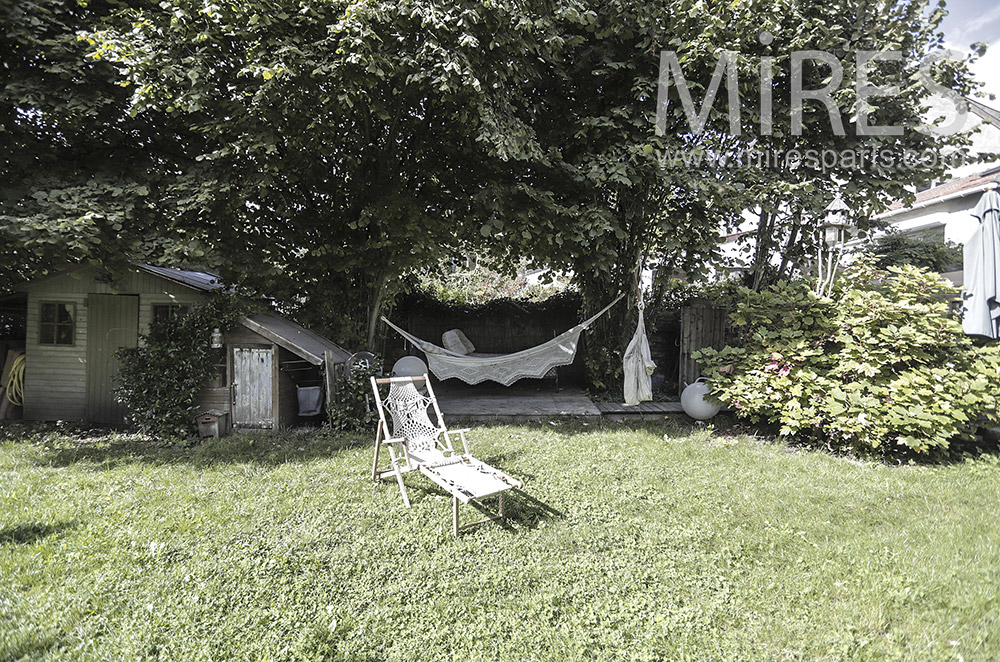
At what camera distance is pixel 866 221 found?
738 cm

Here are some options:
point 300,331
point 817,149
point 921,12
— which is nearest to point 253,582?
point 300,331

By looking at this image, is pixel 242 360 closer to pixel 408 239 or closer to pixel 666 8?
pixel 408 239

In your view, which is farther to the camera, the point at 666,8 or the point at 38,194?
the point at 666,8

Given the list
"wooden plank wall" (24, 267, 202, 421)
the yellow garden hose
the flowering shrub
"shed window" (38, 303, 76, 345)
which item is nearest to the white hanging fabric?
the flowering shrub

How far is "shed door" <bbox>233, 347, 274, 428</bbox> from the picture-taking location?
20.2ft

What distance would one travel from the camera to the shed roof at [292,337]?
19.4 ft

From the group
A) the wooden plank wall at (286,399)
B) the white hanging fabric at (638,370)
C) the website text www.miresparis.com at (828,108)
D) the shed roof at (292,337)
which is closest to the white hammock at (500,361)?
the white hanging fabric at (638,370)

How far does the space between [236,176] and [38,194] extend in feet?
6.19

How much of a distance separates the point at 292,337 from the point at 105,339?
124 inches

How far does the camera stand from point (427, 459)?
4.01 m

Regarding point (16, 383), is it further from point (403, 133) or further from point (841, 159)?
point (841, 159)

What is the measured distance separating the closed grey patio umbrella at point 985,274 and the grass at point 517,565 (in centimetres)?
134

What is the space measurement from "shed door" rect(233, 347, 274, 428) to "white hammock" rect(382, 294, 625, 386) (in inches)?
73.2

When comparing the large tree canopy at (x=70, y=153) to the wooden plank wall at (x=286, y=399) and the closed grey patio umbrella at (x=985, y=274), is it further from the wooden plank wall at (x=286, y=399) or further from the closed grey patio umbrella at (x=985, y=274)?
the closed grey patio umbrella at (x=985, y=274)
